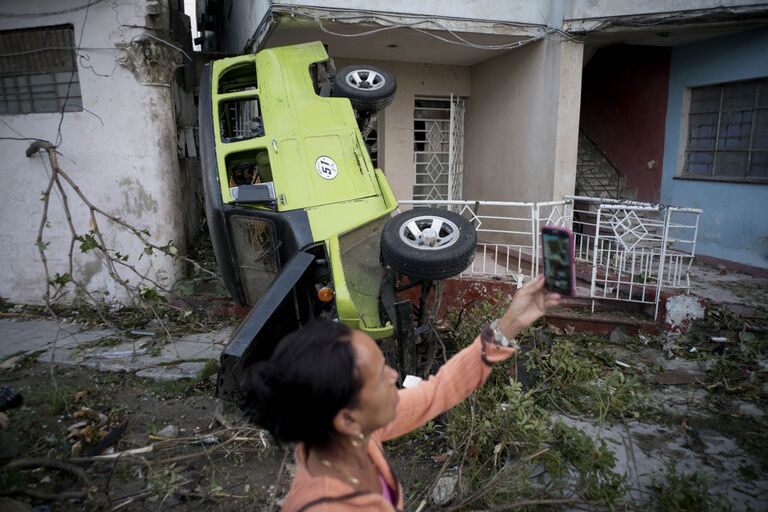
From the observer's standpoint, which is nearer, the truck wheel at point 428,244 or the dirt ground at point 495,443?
the dirt ground at point 495,443

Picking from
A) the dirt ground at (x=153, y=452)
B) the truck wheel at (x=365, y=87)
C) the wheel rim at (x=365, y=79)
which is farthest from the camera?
the wheel rim at (x=365, y=79)

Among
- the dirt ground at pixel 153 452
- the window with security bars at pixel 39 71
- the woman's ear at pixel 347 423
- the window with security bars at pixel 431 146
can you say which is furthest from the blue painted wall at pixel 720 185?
the window with security bars at pixel 39 71

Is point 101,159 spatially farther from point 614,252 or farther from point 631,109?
point 631,109

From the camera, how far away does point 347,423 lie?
1241mm

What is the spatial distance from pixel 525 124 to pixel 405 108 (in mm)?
2420

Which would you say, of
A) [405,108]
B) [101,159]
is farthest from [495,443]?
[405,108]

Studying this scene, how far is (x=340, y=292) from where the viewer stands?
3670 mm

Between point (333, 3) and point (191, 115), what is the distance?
128 inches

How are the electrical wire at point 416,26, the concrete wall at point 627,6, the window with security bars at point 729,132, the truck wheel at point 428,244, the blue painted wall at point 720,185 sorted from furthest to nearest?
1. the window with security bars at point 729,132
2. the blue painted wall at point 720,185
3. the concrete wall at point 627,6
4. the electrical wire at point 416,26
5. the truck wheel at point 428,244

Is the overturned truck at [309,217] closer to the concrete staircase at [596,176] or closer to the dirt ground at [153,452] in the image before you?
the dirt ground at [153,452]

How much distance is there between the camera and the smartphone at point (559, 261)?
4.71ft

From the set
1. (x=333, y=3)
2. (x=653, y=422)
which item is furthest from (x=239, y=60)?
(x=653, y=422)

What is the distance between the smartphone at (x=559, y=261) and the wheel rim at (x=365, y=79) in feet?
13.1

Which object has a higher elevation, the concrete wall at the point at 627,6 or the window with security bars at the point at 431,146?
the concrete wall at the point at 627,6
